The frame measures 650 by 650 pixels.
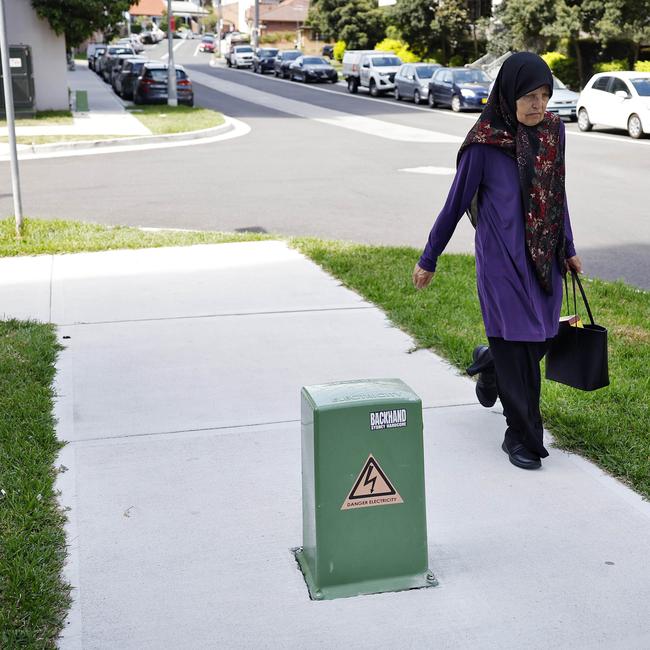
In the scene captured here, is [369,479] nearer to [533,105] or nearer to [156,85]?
[533,105]

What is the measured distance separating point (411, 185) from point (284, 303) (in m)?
7.29

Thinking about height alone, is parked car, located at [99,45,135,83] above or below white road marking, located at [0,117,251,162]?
above

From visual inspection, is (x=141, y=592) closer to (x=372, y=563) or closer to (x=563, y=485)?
(x=372, y=563)

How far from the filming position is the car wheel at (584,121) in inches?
949

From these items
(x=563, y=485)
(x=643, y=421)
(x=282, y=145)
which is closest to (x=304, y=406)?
(x=563, y=485)

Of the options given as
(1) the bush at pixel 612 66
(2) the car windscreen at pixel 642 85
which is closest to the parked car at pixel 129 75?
(1) the bush at pixel 612 66

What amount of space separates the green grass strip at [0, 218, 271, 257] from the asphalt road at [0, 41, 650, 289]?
3.13 ft

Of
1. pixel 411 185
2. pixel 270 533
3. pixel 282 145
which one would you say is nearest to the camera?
pixel 270 533

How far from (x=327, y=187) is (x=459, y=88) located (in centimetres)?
1684

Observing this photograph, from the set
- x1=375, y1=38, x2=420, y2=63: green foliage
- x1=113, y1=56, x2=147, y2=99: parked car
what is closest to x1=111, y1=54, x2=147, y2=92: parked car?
x1=113, y1=56, x2=147, y2=99: parked car

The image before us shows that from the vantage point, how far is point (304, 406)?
3428 mm

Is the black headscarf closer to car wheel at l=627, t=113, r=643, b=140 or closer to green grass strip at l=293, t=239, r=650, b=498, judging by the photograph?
green grass strip at l=293, t=239, r=650, b=498

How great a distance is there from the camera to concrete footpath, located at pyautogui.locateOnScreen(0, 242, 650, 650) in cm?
333

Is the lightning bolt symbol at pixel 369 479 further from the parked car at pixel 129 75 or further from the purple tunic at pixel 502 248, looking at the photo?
the parked car at pixel 129 75
